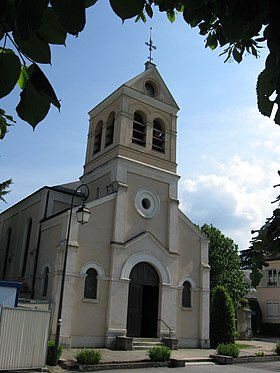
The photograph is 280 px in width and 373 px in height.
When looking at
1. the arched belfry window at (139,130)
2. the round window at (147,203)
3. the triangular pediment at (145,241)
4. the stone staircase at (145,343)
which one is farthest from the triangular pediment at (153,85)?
the stone staircase at (145,343)

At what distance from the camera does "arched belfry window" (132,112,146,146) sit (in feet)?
75.8

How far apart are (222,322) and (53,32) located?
23.2 metres

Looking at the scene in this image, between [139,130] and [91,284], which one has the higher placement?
[139,130]

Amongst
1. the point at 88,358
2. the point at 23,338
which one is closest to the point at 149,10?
the point at 23,338

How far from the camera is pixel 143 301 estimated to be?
21.4 meters

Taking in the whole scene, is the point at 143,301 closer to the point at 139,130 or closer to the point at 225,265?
the point at 139,130

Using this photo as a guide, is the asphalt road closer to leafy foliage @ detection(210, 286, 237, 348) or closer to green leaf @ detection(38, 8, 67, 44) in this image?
leafy foliage @ detection(210, 286, 237, 348)

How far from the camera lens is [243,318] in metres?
30.0

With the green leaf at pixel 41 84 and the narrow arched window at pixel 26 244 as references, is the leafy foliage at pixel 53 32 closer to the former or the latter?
the green leaf at pixel 41 84

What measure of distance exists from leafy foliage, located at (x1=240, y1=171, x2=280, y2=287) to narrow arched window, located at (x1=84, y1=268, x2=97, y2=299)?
16.6m

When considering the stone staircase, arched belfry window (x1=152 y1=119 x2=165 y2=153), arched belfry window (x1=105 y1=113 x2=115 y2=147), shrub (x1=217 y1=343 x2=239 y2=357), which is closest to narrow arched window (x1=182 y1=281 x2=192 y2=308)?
the stone staircase

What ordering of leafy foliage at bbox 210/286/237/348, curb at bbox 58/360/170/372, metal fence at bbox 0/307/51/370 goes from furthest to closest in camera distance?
leafy foliage at bbox 210/286/237/348
curb at bbox 58/360/170/372
metal fence at bbox 0/307/51/370

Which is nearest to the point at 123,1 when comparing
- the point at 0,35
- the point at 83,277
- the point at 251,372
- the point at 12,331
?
the point at 0,35

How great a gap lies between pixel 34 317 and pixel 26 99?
12364mm
